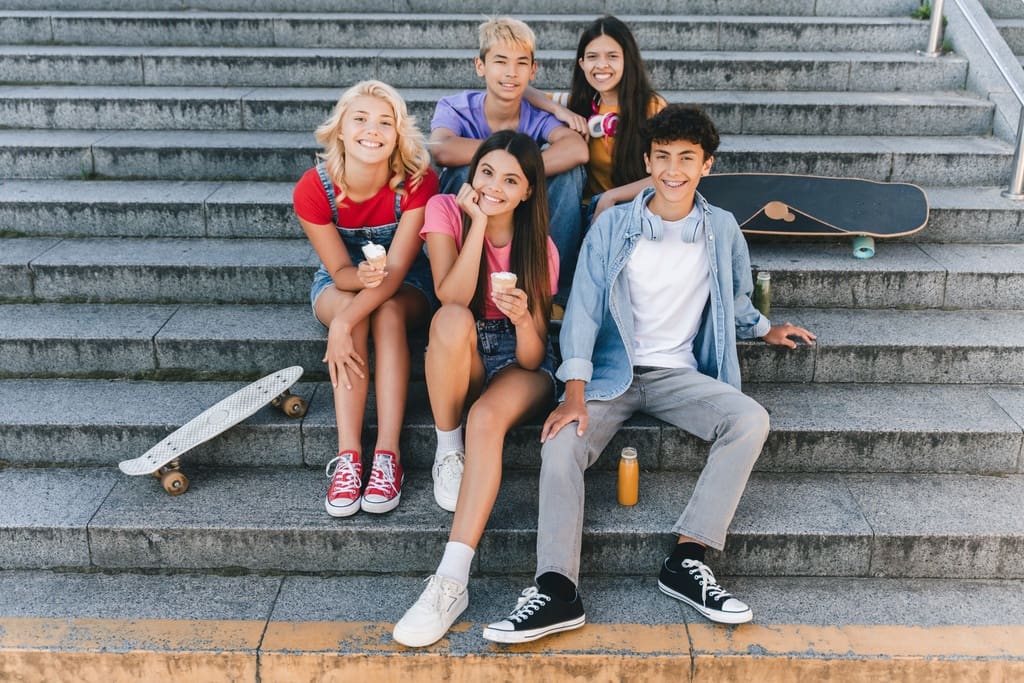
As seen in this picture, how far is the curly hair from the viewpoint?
10.9 ft

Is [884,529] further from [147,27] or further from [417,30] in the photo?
[147,27]

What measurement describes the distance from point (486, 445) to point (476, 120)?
5.76ft

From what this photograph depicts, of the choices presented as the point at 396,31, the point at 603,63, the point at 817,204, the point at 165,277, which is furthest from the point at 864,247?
the point at 396,31

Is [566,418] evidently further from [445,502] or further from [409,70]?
[409,70]

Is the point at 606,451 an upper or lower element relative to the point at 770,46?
lower

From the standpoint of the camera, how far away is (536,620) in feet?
9.88

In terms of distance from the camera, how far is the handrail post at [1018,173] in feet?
16.2

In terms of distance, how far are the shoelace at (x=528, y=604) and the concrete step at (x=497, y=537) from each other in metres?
0.31

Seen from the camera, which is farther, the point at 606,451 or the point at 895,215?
the point at 895,215

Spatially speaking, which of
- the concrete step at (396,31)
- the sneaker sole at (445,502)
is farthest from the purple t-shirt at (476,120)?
the concrete step at (396,31)

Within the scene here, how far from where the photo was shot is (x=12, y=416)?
3.86 metres

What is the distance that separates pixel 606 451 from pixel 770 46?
161 inches

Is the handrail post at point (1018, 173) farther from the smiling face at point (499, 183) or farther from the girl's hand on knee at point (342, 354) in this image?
the girl's hand on knee at point (342, 354)

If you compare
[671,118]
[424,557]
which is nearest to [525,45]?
[671,118]
